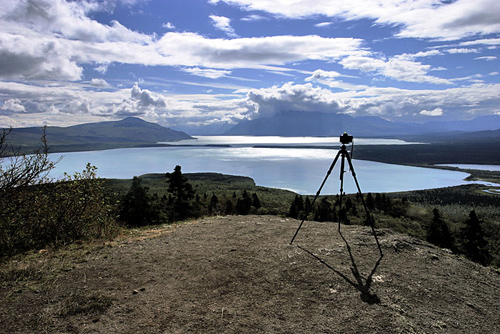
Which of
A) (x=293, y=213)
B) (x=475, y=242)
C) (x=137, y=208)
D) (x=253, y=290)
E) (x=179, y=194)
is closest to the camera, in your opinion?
(x=253, y=290)

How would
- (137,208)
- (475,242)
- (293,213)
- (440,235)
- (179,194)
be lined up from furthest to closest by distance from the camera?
(293,213)
(179,194)
(137,208)
(440,235)
(475,242)

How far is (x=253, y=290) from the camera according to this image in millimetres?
6289

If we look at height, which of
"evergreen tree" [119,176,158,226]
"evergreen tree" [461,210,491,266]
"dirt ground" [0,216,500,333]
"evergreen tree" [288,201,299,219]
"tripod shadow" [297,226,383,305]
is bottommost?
"evergreen tree" [288,201,299,219]

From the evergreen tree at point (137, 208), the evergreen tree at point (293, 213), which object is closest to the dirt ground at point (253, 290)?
the evergreen tree at point (137, 208)

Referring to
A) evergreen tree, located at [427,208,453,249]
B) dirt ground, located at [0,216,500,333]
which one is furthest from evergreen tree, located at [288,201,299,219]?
dirt ground, located at [0,216,500,333]

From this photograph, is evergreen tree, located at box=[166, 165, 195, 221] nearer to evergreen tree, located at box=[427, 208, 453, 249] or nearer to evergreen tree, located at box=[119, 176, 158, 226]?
evergreen tree, located at box=[119, 176, 158, 226]

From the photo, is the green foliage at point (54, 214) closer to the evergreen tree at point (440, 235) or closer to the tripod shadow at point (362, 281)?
the tripod shadow at point (362, 281)

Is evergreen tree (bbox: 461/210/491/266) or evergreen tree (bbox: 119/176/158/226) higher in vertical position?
evergreen tree (bbox: 119/176/158/226)

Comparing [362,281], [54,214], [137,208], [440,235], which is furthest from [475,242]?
[54,214]

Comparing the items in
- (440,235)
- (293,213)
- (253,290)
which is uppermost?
(253,290)

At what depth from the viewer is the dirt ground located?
16.9ft

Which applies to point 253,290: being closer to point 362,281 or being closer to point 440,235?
point 362,281

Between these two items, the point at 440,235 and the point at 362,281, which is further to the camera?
the point at 440,235

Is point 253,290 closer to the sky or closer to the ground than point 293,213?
closer to the sky
